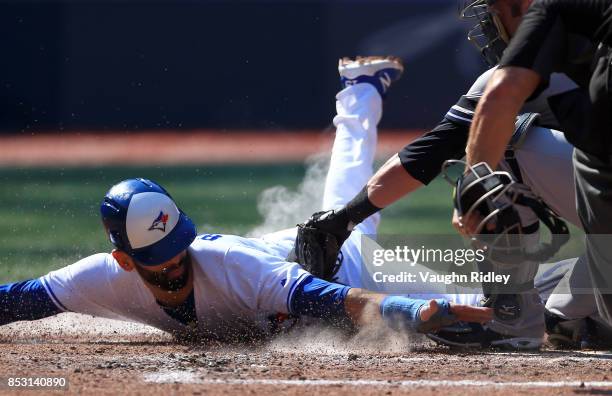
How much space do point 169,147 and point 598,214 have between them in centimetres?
1382

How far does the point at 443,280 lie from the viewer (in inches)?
193

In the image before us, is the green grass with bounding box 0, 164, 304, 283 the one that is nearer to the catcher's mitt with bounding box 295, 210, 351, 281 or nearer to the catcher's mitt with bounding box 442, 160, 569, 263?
the catcher's mitt with bounding box 295, 210, 351, 281

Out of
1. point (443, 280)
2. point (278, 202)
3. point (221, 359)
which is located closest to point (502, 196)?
point (221, 359)

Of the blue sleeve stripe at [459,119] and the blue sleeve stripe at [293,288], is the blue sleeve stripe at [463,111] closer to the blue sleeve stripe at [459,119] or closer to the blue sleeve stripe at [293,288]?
the blue sleeve stripe at [459,119]

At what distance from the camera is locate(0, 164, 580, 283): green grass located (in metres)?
7.72

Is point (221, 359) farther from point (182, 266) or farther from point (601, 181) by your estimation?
point (601, 181)

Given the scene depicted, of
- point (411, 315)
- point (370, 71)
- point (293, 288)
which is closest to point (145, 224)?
point (293, 288)

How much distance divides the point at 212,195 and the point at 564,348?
7.09m

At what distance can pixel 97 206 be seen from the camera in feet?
34.1

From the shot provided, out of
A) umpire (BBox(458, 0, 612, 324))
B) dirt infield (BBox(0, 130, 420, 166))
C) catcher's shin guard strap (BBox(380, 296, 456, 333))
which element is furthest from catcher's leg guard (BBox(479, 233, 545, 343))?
dirt infield (BBox(0, 130, 420, 166))

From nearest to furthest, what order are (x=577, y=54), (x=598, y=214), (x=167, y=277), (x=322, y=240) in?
(x=577, y=54), (x=598, y=214), (x=167, y=277), (x=322, y=240)

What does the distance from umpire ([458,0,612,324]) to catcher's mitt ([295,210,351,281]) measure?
1443 mm

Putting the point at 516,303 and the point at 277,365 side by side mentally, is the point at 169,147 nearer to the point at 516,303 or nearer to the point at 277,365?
the point at 516,303

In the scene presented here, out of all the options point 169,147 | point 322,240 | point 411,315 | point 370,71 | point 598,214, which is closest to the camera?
point 598,214
